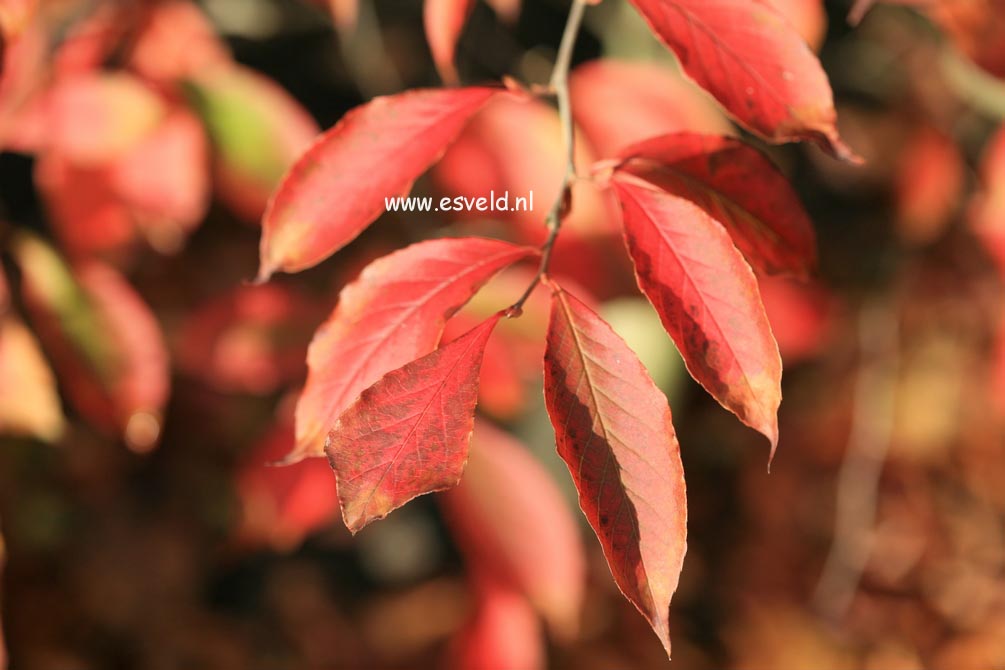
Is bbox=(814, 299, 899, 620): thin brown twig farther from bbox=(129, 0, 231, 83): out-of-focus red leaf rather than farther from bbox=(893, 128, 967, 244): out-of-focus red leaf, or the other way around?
bbox=(129, 0, 231, 83): out-of-focus red leaf

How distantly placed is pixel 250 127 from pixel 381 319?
0.54m

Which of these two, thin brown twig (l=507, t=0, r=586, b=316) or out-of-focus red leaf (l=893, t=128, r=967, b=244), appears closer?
thin brown twig (l=507, t=0, r=586, b=316)

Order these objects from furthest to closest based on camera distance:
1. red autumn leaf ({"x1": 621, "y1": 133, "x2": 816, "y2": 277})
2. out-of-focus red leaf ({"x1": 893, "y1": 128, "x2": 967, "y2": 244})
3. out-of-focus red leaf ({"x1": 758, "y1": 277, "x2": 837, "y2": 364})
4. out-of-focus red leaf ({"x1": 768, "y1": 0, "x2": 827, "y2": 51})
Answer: out-of-focus red leaf ({"x1": 893, "y1": 128, "x2": 967, "y2": 244}), out-of-focus red leaf ({"x1": 758, "y1": 277, "x2": 837, "y2": 364}), out-of-focus red leaf ({"x1": 768, "y1": 0, "x2": 827, "y2": 51}), red autumn leaf ({"x1": 621, "y1": 133, "x2": 816, "y2": 277})

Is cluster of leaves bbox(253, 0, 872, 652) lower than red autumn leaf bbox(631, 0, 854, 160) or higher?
lower

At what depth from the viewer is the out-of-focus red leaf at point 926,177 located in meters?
1.41

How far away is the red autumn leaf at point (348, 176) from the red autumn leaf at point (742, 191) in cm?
11

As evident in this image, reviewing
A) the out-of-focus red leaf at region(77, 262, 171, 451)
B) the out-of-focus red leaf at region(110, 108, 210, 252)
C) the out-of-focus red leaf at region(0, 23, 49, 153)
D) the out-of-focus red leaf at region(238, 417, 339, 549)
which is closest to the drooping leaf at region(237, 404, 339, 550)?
the out-of-focus red leaf at region(238, 417, 339, 549)

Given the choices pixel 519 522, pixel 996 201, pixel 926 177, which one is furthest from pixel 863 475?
pixel 519 522

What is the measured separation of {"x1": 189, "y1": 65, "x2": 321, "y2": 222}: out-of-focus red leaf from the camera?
91cm

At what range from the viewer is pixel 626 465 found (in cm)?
40

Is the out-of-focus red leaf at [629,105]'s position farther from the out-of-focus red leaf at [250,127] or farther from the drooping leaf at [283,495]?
the drooping leaf at [283,495]

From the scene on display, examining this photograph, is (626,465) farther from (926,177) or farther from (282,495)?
(926,177)

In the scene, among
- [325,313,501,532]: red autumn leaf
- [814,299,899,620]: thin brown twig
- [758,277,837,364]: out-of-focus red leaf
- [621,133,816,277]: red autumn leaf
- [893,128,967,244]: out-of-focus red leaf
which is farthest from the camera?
[814,299,899,620]: thin brown twig

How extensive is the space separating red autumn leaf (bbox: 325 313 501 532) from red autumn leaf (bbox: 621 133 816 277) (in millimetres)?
191
